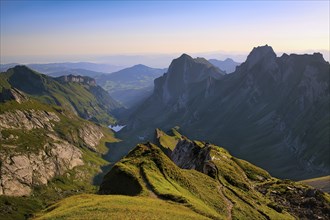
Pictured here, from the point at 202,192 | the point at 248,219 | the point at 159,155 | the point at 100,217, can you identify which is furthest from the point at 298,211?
the point at 100,217

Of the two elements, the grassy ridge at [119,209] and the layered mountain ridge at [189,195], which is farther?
the layered mountain ridge at [189,195]

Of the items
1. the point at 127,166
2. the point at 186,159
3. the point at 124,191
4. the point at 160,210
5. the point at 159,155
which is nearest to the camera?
the point at 160,210

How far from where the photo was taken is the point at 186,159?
15300cm

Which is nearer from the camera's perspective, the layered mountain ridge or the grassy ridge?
the grassy ridge

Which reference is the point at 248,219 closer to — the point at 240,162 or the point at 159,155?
the point at 159,155

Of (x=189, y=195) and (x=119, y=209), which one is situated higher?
(x=119, y=209)

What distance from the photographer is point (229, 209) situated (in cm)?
9019

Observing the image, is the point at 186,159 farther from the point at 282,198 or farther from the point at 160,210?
the point at 160,210

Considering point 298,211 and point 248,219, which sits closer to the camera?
point 248,219

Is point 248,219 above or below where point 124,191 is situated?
below

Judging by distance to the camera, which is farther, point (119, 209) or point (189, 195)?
point (189, 195)

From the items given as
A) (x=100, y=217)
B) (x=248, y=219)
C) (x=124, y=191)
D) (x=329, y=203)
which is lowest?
(x=329, y=203)

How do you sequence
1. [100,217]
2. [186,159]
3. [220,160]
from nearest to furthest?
[100,217]
[220,160]
[186,159]

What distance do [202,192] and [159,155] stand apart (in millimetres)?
17162
